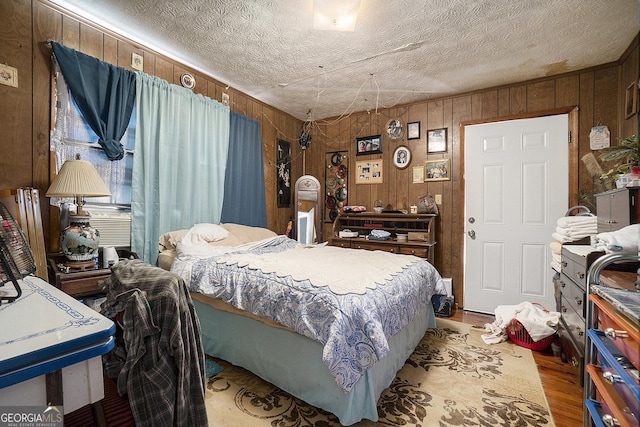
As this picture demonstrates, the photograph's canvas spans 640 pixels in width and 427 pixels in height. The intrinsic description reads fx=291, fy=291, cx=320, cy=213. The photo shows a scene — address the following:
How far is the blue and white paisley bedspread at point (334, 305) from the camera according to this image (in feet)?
4.74

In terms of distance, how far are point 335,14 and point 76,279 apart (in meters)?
2.46

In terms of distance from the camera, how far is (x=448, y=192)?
3.64 meters

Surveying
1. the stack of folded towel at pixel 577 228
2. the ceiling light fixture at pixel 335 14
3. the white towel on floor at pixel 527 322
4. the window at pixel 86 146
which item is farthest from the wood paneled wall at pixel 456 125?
the window at pixel 86 146

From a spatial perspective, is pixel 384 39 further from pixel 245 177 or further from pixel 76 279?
pixel 76 279

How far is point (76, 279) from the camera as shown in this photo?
183 centimetres

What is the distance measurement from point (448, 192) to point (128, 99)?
3501 millimetres

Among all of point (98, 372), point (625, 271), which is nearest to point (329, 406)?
point (98, 372)

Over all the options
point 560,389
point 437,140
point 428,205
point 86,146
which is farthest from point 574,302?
point 86,146

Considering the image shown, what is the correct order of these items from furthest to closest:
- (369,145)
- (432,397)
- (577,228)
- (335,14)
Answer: (369,145) < (577,228) < (335,14) < (432,397)

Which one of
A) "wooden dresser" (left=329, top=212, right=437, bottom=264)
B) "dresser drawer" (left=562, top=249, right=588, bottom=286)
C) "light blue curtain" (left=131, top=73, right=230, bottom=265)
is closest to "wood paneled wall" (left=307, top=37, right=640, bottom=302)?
"wooden dresser" (left=329, top=212, right=437, bottom=264)

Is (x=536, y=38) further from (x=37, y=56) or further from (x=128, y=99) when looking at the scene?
(x=37, y=56)

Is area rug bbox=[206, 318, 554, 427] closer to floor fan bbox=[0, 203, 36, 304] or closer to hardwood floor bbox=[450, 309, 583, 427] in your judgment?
hardwood floor bbox=[450, 309, 583, 427]

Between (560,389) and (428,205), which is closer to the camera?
(560,389)

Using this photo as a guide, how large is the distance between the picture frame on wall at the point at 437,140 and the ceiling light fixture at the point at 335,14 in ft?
6.38
